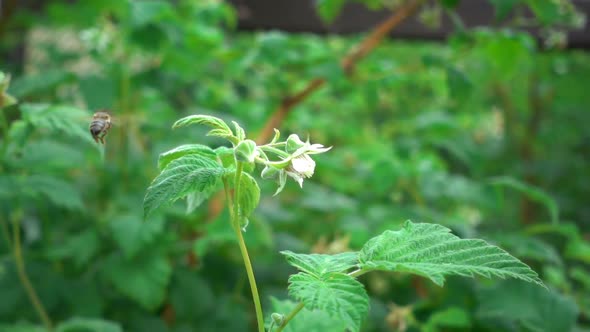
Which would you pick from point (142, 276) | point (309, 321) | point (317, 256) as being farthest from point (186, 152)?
point (142, 276)

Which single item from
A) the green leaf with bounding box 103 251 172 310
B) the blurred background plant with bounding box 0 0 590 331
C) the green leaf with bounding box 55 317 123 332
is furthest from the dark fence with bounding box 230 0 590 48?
the green leaf with bounding box 55 317 123 332

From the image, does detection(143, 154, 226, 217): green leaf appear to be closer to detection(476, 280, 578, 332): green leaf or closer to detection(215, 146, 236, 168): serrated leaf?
detection(215, 146, 236, 168): serrated leaf

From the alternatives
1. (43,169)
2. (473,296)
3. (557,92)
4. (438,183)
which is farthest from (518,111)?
(43,169)

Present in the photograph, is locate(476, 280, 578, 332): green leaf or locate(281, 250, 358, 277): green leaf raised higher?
locate(281, 250, 358, 277): green leaf

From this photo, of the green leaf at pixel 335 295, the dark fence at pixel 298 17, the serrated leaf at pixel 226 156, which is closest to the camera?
the green leaf at pixel 335 295

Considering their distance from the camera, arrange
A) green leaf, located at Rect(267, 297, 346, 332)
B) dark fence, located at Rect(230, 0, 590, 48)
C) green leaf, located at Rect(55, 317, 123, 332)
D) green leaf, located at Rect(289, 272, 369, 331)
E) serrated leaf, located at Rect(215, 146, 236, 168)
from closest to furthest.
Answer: green leaf, located at Rect(289, 272, 369, 331) → serrated leaf, located at Rect(215, 146, 236, 168) → green leaf, located at Rect(267, 297, 346, 332) → green leaf, located at Rect(55, 317, 123, 332) → dark fence, located at Rect(230, 0, 590, 48)

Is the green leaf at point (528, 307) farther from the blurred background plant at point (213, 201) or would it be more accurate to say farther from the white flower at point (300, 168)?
the white flower at point (300, 168)

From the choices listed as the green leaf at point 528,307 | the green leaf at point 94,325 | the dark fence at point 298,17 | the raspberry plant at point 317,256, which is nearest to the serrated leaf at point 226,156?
the raspberry plant at point 317,256

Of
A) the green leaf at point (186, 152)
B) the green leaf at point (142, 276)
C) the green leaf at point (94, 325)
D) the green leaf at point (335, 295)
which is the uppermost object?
the green leaf at point (186, 152)
